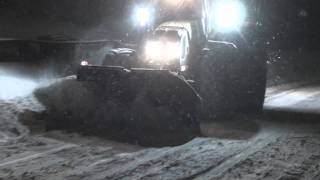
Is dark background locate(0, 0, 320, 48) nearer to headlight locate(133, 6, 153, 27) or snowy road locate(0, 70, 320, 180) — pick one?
headlight locate(133, 6, 153, 27)

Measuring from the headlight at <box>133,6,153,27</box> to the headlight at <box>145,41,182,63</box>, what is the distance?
708 mm

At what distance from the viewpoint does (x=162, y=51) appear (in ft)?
30.1

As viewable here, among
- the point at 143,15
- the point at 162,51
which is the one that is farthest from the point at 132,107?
the point at 143,15

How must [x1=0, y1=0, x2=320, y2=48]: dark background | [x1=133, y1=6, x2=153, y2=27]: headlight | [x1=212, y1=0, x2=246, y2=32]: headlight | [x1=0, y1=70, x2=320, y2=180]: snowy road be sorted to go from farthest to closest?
[x1=0, y1=0, x2=320, y2=48]: dark background → [x1=212, y1=0, x2=246, y2=32]: headlight → [x1=133, y1=6, x2=153, y2=27]: headlight → [x1=0, y1=70, x2=320, y2=180]: snowy road

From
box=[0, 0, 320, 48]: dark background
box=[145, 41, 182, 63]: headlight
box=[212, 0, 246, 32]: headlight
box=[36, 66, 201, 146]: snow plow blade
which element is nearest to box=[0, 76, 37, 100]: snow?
box=[36, 66, 201, 146]: snow plow blade

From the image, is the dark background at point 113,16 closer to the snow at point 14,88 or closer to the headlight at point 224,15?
the headlight at point 224,15

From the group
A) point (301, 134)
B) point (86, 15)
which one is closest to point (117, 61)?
point (301, 134)

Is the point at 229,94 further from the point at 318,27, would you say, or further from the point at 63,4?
the point at 318,27

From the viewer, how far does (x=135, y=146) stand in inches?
266

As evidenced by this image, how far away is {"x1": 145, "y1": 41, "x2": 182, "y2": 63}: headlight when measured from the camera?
9.07 metres

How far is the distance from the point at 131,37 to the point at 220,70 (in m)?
2.20

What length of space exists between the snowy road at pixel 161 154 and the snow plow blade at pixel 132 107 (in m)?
0.38

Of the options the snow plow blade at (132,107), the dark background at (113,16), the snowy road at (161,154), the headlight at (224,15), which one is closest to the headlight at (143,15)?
the headlight at (224,15)

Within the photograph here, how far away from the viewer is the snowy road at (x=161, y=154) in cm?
545
